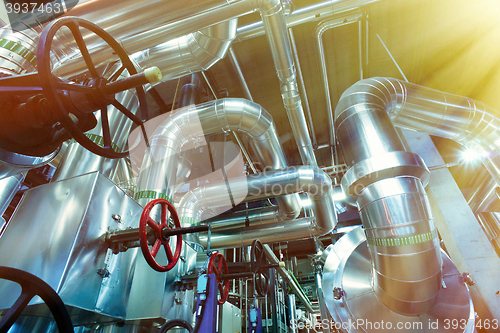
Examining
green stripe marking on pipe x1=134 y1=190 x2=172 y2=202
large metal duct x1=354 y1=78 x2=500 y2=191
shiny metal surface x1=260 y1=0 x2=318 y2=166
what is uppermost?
shiny metal surface x1=260 y1=0 x2=318 y2=166

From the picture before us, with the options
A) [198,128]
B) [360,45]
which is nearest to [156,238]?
[198,128]

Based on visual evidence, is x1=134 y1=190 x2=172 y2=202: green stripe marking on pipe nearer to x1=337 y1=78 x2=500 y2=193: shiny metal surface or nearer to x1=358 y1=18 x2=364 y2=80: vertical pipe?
x1=337 y1=78 x2=500 y2=193: shiny metal surface

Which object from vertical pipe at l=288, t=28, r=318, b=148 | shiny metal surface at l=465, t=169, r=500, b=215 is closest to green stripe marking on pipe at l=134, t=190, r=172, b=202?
vertical pipe at l=288, t=28, r=318, b=148

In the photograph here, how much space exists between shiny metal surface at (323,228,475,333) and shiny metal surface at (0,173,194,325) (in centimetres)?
157

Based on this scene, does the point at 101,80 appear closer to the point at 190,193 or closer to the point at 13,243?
the point at 13,243

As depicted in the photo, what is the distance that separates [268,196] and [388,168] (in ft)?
4.73

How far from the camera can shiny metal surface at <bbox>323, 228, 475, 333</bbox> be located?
1.83m

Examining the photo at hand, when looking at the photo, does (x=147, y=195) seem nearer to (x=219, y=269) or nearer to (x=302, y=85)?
(x=219, y=269)

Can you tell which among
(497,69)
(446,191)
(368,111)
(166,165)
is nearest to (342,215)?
(446,191)

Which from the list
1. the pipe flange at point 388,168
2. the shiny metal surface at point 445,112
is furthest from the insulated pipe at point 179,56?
the pipe flange at point 388,168

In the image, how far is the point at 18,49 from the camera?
4.57ft

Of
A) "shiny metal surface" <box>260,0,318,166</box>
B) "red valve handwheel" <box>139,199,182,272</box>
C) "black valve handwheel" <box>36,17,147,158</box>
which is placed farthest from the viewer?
"shiny metal surface" <box>260,0,318,166</box>

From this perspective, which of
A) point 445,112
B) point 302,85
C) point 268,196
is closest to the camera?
point 445,112

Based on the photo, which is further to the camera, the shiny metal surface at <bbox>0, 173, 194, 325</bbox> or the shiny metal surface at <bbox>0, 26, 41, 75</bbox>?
the shiny metal surface at <bbox>0, 26, 41, 75</bbox>
